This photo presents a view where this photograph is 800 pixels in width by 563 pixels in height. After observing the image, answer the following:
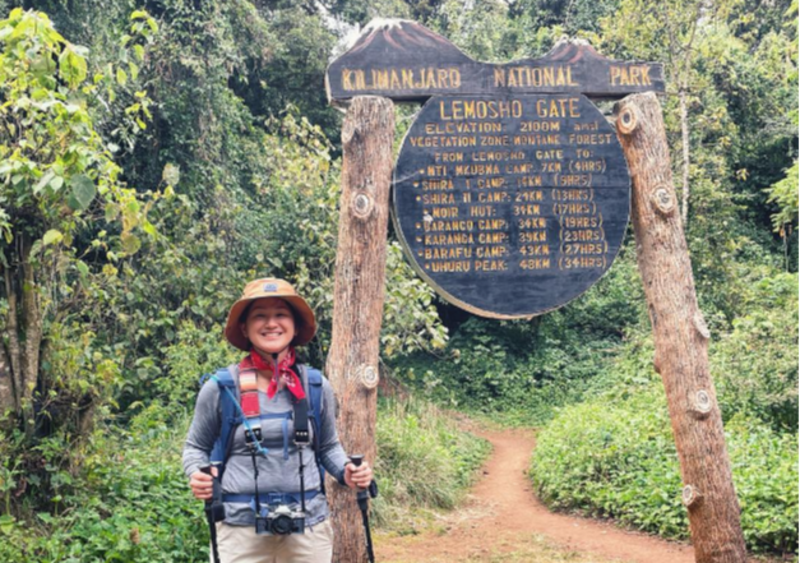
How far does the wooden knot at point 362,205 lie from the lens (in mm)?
4422

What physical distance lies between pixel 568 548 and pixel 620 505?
97 cm

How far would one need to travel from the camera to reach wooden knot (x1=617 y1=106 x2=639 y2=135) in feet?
15.5

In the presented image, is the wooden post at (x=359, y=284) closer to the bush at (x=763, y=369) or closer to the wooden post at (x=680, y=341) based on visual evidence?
the wooden post at (x=680, y=341)

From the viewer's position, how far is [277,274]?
10727 millimetres

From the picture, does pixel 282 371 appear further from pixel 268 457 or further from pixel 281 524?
pixel 281 524

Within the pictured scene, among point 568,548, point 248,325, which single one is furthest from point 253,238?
point 248,325

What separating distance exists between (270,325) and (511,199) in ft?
6.44

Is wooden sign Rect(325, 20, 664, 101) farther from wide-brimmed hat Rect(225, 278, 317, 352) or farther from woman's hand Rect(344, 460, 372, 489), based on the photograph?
woman's hand Rect(344, 460, 372, 489)

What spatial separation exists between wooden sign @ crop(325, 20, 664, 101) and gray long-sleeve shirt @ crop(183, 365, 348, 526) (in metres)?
2.10

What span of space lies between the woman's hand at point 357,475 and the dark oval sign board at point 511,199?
1636 millimetres

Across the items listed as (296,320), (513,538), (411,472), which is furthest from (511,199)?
(411,472)

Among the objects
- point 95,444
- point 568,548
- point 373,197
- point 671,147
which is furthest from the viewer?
point 671,147

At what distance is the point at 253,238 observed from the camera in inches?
444

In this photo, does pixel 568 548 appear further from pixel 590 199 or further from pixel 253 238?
pixel 253 238
